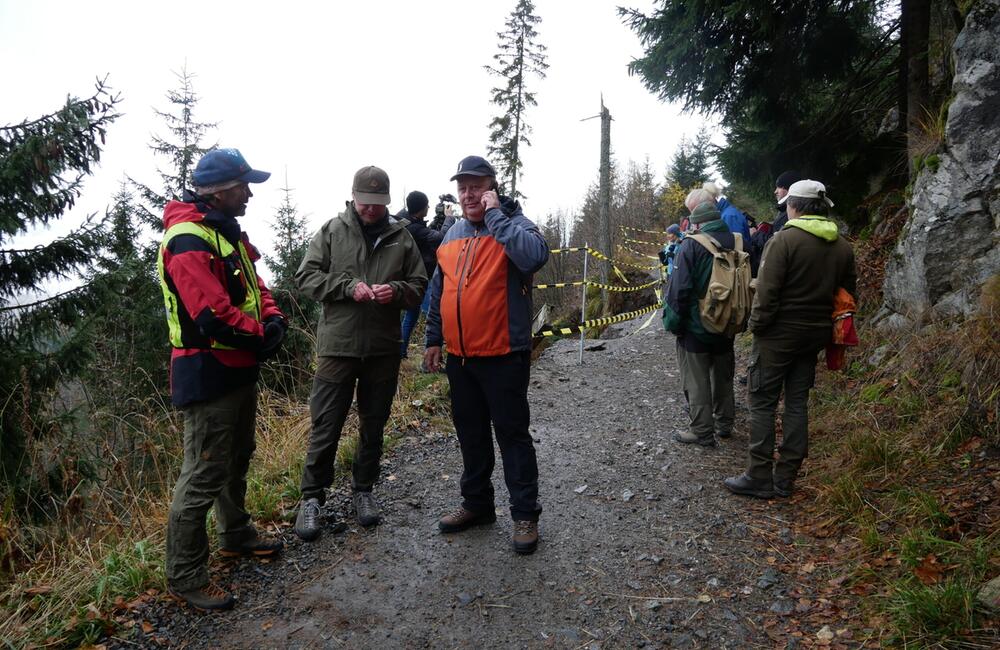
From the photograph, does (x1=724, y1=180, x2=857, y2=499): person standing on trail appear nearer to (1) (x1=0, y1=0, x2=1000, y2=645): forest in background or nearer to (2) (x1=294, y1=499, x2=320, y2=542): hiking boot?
(1) (x1=0, y1=0, x2=1000, y2=645): forest in background

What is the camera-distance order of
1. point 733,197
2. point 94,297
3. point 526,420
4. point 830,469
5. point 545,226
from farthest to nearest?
point 545,226, point 733,197, point 94,297, point 830,469, point 526,420

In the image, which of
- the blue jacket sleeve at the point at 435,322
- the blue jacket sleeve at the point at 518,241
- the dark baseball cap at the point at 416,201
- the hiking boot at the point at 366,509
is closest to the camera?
the blue jacket sleeve at the point at 518,241

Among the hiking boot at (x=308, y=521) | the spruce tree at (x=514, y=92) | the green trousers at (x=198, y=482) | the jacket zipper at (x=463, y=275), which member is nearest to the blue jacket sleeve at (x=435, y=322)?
the jacket zipper at (x=463, y=275)

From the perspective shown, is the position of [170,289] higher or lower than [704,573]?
higher

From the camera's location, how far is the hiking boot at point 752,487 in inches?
163

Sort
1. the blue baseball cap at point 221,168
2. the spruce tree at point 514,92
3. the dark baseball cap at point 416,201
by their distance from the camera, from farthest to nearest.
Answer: the spruce tree at point 514,92
the dark baseball cap at point 416,201
the blue baseball cap at point 221,168

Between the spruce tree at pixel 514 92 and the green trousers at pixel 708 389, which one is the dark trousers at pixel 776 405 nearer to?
the green trousers at pixel 708 389

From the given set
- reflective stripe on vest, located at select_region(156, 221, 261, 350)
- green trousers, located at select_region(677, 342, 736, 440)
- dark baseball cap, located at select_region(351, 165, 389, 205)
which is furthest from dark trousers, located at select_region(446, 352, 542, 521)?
green trousers, located at select_region(677, 342, 736, 440)

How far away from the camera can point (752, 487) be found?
419 centimetres

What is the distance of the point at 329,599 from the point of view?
3.11m

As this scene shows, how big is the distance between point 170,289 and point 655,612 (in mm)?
3011

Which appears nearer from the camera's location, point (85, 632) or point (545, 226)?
point (85, 632)

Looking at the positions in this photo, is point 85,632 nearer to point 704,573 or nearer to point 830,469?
point 704,573

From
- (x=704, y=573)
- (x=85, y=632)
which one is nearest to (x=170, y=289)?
(x=85, y=632)
